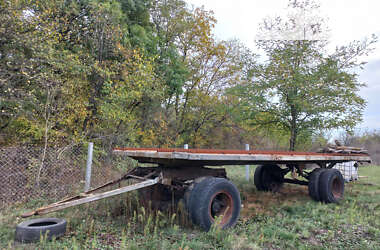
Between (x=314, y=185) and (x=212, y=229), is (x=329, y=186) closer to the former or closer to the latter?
(x=314, y=185)

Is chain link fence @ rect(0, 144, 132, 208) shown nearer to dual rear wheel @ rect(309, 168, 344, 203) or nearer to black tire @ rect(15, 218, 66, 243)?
black tire @ rect(15, 218, 66, 243)

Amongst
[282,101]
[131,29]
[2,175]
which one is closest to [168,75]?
[131,29]

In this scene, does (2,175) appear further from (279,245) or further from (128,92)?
(279,245)

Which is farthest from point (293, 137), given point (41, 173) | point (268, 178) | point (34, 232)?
point (34, 232)

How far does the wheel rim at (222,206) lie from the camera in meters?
4.16

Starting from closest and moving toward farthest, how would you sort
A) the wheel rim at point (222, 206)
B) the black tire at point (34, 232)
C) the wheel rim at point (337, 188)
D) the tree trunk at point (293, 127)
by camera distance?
the black tire at point (34, 232), the wheel rim at point (222, 206), the wheel rim at point (337, 188), the tree trunk at point (293, 127)

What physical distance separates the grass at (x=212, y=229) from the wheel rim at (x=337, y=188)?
668mm

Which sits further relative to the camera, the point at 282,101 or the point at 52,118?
the point at 282,101

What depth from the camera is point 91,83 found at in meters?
9.09

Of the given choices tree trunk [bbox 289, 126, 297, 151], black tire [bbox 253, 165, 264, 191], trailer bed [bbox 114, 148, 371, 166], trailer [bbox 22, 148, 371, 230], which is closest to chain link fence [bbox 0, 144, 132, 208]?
trailer [bbox 22, 148, 371, 230]

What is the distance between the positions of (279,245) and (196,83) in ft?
51.1

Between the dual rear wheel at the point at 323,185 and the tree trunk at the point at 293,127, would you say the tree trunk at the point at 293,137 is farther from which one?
the dual rear wheel at the point at 323,185

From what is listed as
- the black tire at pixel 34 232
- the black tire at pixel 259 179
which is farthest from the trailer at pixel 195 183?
the black tire at pixel 259 179

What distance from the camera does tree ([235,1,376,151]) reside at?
31.0 feet
